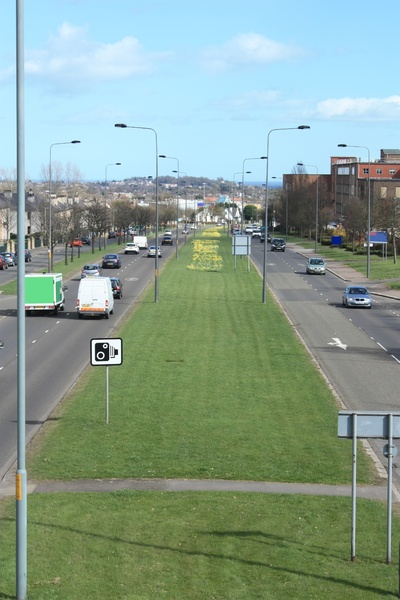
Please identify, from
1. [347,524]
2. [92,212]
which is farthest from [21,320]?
[92,212]

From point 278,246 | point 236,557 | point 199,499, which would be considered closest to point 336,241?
point 278,246

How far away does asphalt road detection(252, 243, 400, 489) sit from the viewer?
2634 centimetres

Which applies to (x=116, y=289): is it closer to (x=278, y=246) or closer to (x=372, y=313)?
(x=372, y=313)

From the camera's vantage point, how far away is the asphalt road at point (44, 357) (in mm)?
22875

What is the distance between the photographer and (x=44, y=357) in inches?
1303

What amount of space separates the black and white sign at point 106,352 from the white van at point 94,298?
2296 cm

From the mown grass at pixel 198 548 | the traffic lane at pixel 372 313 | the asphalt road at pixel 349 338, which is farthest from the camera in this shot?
the traffic lane at pixel 372 313

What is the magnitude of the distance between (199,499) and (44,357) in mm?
17506

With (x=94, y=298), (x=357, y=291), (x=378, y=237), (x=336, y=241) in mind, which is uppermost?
(x=378, y=237)

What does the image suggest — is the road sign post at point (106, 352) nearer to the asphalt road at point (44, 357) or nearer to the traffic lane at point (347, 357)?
the asphalt road at point (44, 357)

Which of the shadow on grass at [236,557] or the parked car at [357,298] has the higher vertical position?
the parked car at [357,298]

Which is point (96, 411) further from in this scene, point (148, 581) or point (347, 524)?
point (148, 581)

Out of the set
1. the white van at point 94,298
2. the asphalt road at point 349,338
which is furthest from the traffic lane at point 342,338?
the white van at point 94,298

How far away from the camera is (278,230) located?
534ft
